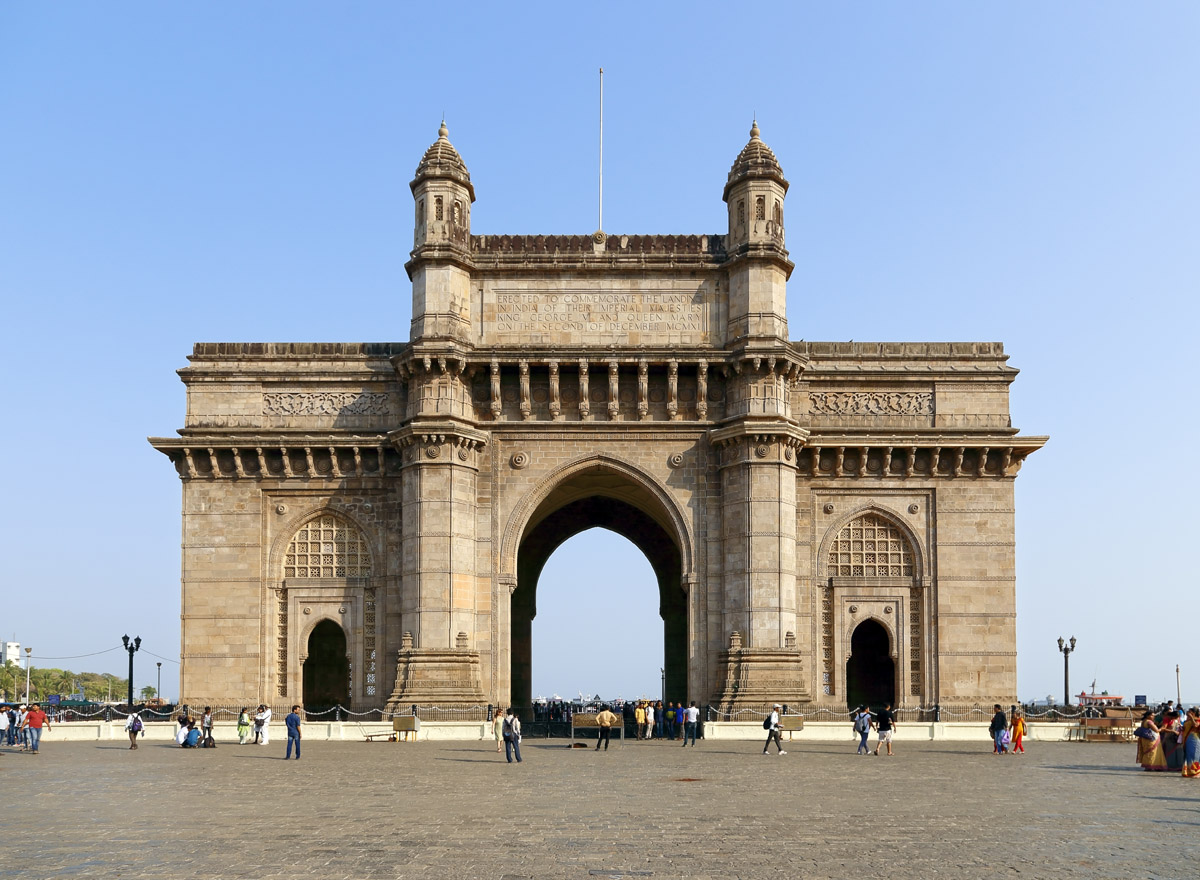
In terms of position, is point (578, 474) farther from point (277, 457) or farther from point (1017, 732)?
point (1017, 732)

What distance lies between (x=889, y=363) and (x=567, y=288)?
34.4ft

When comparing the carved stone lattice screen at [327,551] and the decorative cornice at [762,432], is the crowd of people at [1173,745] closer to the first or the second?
the decorative cornice at [762,432]

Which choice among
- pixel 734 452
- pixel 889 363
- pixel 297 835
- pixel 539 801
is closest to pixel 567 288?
pixel 734 452

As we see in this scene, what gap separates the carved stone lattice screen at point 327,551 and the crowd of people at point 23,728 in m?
8.58

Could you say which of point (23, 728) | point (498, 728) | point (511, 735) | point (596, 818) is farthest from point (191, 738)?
point (596, 818)

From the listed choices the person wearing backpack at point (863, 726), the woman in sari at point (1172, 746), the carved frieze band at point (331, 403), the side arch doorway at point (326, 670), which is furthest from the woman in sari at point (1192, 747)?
the side arch doorway at point (326, 670)

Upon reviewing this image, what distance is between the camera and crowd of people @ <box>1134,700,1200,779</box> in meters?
25.5

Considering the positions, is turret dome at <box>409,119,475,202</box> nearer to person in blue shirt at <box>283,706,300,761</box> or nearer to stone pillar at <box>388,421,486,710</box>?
stone pillar at <box>388,421,486,710</box>

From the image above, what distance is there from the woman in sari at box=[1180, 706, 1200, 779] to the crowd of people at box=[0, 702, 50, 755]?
26539 mm

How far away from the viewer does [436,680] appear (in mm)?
36844

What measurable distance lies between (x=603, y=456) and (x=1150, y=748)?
17.9m

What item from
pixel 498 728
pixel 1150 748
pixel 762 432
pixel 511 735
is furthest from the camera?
pixel 762 432

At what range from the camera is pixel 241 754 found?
31.6 meters

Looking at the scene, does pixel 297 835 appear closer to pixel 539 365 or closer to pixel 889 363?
pixel 539 365
